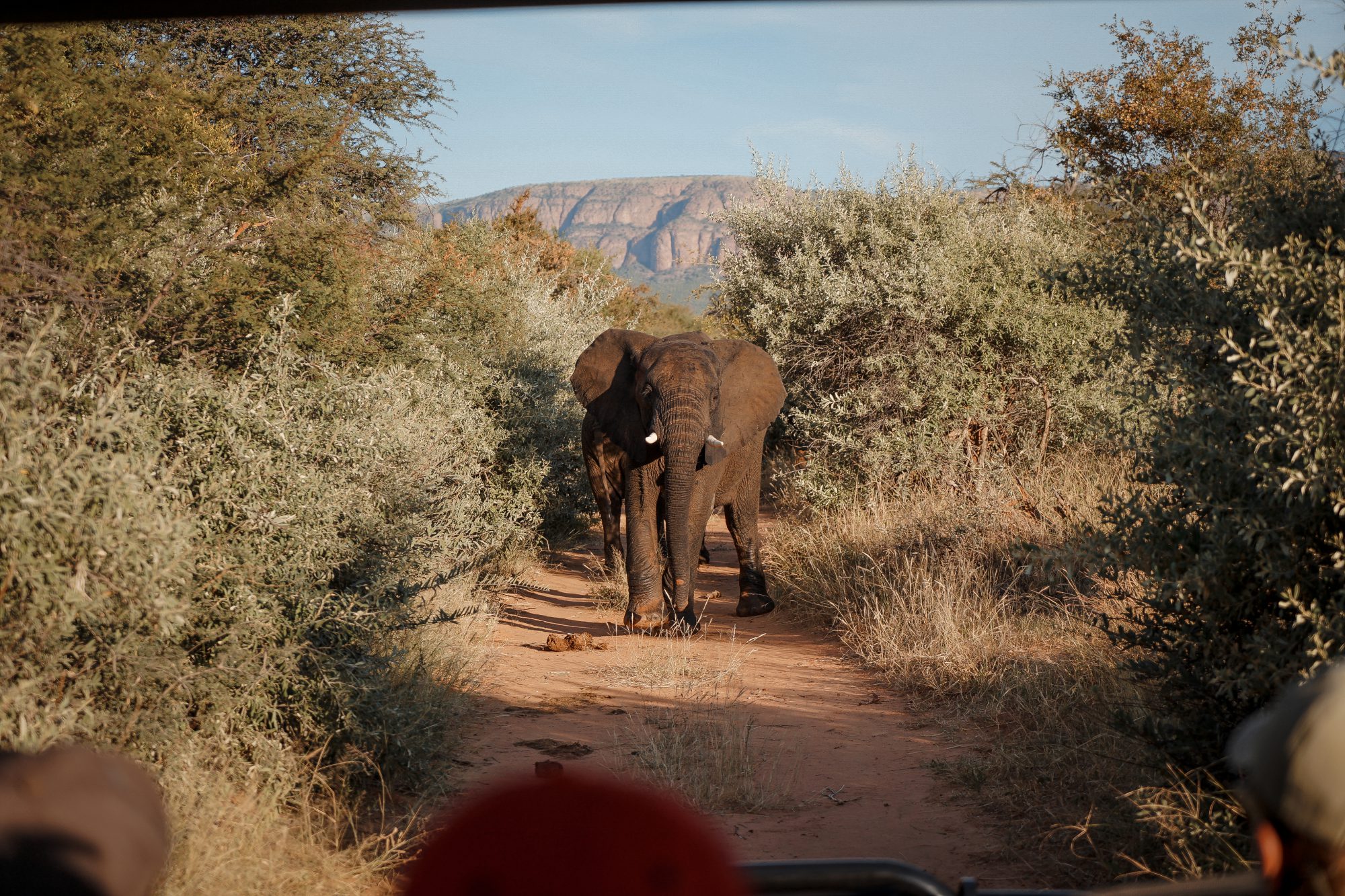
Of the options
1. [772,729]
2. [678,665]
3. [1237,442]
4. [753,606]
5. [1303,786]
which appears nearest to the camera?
[1303,786]

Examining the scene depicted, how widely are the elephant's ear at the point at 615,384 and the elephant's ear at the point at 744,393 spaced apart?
2.60ft

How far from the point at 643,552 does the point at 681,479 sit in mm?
1012

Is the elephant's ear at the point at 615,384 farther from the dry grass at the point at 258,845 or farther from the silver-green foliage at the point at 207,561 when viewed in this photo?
the dry grass at the point at 258,845

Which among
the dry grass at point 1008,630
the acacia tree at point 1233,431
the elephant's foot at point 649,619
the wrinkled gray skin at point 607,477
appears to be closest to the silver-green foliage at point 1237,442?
the acacia tree at point 1233,431

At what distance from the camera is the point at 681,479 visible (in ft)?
30.6

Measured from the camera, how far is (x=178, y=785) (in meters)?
3.97

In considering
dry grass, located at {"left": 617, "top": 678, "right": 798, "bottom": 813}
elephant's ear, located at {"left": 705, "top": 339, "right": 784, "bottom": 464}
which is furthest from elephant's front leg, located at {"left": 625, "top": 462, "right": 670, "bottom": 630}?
dry grass, located at {"left": 617, "top": 678, "right": 798, "bottom": 813}

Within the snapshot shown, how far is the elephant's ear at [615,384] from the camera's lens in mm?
10180

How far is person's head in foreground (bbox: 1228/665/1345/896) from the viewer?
1.29 m

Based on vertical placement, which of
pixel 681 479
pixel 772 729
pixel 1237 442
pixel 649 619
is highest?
pixel 1237 442

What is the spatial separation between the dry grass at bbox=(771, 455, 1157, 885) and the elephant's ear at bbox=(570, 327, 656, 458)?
2356 millimetres

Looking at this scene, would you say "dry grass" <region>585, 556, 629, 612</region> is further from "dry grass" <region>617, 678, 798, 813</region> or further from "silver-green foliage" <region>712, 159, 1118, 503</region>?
"dry grass" <region>617, 678, 798, 813</region>

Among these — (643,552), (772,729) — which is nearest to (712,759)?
(772,729)

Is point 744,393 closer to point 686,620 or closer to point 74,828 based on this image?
point 686,620
